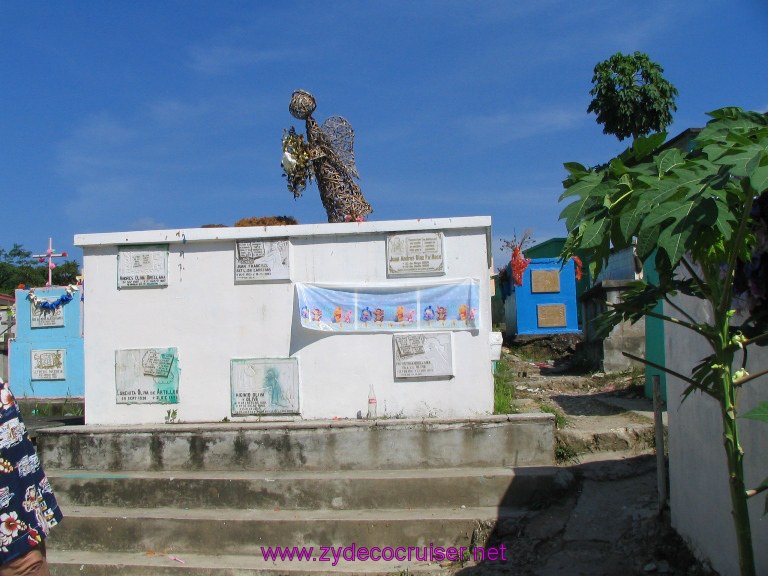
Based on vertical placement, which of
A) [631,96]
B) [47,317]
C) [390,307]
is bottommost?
[390,307]

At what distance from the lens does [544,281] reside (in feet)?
51.4

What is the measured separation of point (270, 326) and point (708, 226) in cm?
561

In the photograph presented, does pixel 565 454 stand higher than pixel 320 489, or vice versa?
pixel 565 454

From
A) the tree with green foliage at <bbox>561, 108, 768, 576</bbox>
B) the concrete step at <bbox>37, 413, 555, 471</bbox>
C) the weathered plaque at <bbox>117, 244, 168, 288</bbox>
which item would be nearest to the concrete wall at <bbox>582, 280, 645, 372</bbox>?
the concrete step at <bbox>37, 413, 555, 471</bbox>

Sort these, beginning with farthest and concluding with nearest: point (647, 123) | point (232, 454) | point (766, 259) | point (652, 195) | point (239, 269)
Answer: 1. point (647, 123)
2. point (239, 269)
3. point (232, 454)
4. point (766, 259)
5. point (652, 195)

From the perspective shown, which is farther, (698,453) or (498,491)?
(498,491)

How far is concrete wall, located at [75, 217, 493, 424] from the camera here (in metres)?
7.26

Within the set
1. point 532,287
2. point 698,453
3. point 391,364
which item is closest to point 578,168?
point 698,453

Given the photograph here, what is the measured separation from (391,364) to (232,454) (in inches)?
71.4

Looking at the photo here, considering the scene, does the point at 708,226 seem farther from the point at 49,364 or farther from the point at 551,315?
the point at 551,315

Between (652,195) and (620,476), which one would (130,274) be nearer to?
(620,476)

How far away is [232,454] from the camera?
691cm

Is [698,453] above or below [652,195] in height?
below

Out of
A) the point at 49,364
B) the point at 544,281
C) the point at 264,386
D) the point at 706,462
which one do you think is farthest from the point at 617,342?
A: the point at 49,364
